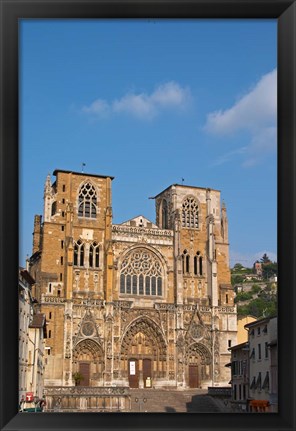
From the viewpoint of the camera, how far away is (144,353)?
2136 inches

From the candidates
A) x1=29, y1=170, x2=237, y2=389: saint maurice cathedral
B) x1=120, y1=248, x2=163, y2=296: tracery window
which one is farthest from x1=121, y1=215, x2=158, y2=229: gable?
x1=120, y1=248, x2=163, y2=296: tracery window

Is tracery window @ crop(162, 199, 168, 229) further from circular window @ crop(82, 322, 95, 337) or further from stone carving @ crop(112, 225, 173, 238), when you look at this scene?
circular window @ crop(82, 322, 95, 337)

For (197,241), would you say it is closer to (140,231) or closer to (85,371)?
(140,231)

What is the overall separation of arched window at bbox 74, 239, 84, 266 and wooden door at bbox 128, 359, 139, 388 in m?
9.07

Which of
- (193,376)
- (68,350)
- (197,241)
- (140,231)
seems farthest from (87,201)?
(193,376)

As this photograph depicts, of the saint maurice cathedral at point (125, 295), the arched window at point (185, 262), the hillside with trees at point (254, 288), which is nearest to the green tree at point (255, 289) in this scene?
the hillside with trees at point (254, 288)

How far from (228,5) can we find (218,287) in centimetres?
5391

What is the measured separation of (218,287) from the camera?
58125mm

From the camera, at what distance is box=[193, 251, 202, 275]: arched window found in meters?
58.3

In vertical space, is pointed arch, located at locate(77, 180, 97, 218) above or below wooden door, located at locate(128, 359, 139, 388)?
above

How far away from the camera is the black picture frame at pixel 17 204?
5.02 meters
